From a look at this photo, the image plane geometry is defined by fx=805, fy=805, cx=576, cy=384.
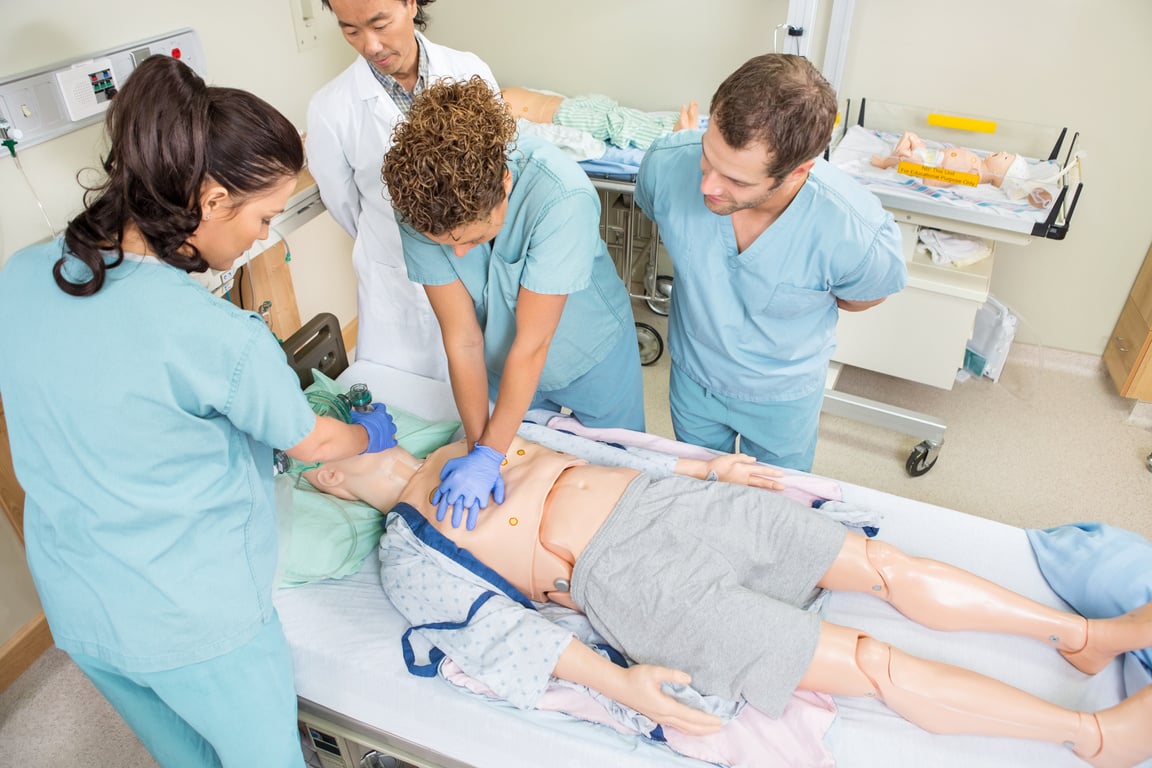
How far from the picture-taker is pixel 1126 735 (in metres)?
1.24

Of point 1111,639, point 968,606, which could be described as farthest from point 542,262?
point 1111,639

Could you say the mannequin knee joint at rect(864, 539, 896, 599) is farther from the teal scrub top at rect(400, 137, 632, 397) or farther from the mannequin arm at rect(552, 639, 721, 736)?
the teal scrub top at rect(400, 137, 632, 397)

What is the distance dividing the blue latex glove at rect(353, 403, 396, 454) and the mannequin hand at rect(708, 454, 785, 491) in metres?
0.67

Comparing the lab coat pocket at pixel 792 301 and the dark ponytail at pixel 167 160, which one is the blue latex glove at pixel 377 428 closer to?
the dark ponytail at pixel 167 160

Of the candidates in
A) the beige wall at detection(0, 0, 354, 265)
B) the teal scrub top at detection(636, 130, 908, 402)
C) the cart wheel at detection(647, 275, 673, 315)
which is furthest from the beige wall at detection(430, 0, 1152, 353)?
the teal scrub top at detection(636, 130, 908, 402)

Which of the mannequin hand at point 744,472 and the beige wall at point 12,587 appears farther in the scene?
the beige wall at point 12,587

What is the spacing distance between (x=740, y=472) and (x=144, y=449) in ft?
3.67

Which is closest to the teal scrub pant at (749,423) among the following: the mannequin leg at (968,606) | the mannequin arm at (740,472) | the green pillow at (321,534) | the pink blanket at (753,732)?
the mannequin arm at (740,472)

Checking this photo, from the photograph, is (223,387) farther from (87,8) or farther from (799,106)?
(87,8)

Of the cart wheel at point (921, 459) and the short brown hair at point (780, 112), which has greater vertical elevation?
the short brown hair at point (780, 112)

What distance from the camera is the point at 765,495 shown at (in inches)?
61.6

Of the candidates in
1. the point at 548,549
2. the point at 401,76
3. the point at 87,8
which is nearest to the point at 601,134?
the point at 401,76

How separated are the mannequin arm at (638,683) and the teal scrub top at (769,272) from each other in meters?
0.66

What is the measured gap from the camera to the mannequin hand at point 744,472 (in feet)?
5.55
